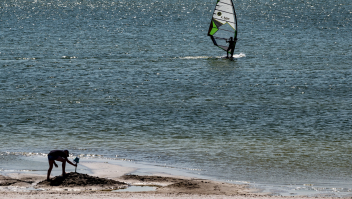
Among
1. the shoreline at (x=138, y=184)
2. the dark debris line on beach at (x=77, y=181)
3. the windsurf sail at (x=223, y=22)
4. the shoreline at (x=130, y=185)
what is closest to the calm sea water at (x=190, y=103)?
the shoreline at (x=138, y=184)

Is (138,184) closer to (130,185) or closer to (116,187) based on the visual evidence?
(130,185)

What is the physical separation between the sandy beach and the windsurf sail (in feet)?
126

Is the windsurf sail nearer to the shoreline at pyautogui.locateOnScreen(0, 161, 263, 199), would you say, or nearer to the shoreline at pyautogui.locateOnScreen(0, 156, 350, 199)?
the shoreline at pyautogui.locateOnScreen(0, 156, 350, 199)

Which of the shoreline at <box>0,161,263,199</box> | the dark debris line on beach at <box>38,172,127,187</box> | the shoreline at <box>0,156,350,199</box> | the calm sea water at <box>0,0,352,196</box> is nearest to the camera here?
the shoreline at <box>0,161,263,199</box>

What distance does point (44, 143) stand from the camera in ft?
94.7

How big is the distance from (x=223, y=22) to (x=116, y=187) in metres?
40.6

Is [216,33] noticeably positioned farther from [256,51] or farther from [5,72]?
[5,72]

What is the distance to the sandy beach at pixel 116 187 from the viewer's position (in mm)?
19578

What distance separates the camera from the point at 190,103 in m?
39.2

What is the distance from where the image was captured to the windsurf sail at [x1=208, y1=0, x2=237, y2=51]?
5872cm

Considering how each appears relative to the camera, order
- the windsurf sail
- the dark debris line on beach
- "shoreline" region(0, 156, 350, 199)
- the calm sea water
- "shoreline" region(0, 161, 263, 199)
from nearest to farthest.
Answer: "shoreline" region(0, 161, 263, 199), "shoreline" region(0, 156, 350, 199), the dark debris line on beach, the calm sea water, the windsurf sail

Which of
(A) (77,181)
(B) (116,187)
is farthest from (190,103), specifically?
(A) (77,181)

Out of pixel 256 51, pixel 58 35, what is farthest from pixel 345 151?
pixel 58 35

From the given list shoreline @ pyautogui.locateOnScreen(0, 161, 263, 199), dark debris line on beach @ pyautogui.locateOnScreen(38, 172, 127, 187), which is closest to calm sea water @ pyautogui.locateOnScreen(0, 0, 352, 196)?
shoreline @ pyautogui.locateOnScreen(0, 161, 263, 199)
